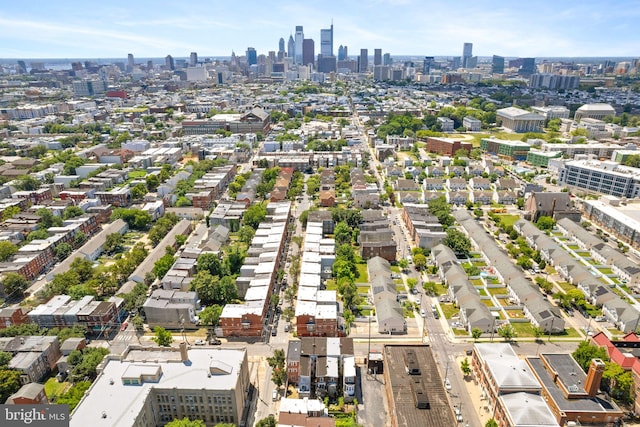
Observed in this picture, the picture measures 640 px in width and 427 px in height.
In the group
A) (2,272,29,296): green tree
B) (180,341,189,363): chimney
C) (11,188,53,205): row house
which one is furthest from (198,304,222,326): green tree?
(11,188,53,205): row house

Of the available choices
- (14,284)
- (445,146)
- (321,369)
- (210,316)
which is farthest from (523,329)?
(445,146)

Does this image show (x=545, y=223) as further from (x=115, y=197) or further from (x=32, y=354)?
(x=115, y=197)

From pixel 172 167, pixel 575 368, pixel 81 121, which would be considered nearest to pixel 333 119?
pixel 172 167

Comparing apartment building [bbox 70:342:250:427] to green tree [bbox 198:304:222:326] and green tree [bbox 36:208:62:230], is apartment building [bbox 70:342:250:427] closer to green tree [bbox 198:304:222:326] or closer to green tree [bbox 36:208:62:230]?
green tree [bbox 198:304:222:326]

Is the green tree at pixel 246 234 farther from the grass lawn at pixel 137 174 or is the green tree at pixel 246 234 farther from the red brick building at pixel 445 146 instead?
the red brick building at pixel 445 146

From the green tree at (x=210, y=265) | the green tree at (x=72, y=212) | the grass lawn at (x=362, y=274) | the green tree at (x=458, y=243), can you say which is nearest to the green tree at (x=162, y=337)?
the green tree at (x=210, y=265)

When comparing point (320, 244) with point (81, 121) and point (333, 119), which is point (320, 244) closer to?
point (333, 119)
